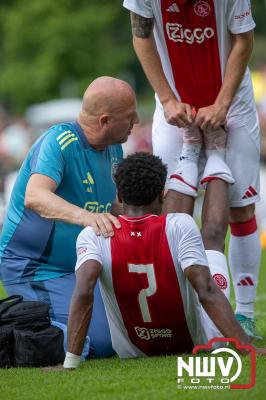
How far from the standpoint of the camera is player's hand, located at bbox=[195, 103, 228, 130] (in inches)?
306

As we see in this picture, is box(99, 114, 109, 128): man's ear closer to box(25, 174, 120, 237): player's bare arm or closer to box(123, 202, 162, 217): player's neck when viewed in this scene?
box(25, 174, 120, 237): player's bare arm

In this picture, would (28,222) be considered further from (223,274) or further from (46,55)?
(46,55)

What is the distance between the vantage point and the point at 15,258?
7793 millimetres

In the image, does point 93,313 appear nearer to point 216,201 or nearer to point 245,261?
point 216,201

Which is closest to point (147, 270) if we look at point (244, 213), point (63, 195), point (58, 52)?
point (63, 195)

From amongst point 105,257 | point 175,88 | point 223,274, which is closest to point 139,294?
point 105,257

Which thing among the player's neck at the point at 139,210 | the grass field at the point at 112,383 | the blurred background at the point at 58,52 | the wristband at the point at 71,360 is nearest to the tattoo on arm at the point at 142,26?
the player's neck at the point at 139,210

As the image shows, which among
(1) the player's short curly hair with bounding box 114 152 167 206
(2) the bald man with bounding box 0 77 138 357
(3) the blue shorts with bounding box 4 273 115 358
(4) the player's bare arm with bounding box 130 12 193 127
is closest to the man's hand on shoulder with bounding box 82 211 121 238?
(1) the player's short curly hair with bounding box 114 152 167 206

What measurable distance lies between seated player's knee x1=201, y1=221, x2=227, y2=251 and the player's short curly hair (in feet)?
3.23

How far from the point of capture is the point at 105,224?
6.66 metres

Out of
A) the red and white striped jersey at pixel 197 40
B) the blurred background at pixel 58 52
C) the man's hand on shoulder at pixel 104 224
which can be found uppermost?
the red and white striped jersey at pixel 197 40

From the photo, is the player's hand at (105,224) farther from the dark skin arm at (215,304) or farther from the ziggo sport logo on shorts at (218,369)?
the ziggo sport logo on shorts at (218,369)

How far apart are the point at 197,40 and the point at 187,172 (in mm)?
867

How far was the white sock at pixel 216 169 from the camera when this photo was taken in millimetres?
7758
